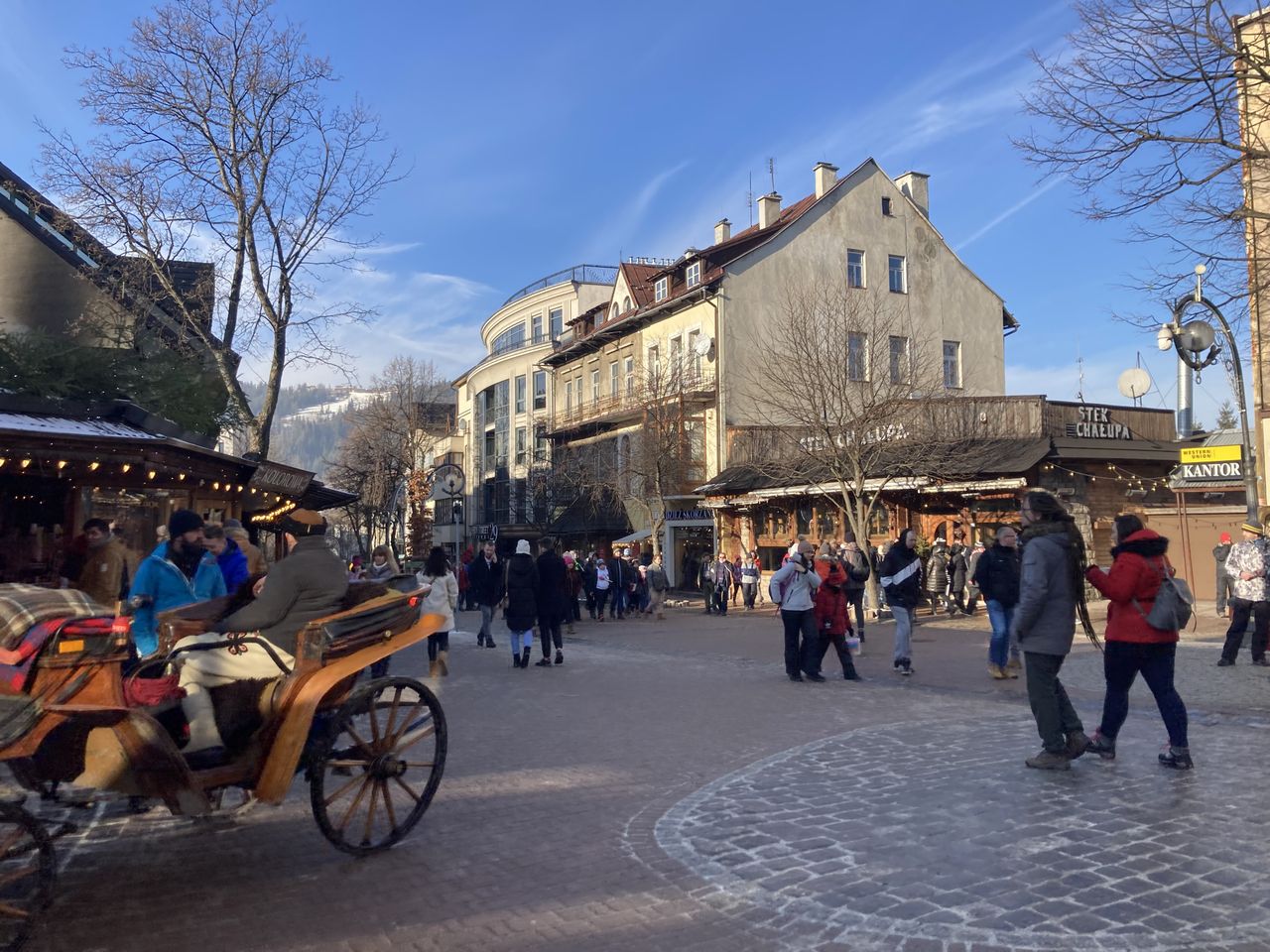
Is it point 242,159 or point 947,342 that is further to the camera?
point 947,342

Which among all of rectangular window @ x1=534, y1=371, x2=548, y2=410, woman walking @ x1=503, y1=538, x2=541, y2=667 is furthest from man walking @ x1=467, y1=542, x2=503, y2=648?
rectangular window @ x1=534, y1=371, x2=548, y2=410

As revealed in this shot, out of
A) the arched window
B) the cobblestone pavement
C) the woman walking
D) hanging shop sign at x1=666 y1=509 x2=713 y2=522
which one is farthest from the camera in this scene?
the arched window

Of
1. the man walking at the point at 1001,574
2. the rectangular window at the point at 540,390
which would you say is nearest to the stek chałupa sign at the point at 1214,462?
the man walking at the point at 1001,574

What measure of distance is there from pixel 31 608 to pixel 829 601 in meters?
9.06

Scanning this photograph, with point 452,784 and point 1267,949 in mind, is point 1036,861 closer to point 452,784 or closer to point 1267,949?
point 1267,949

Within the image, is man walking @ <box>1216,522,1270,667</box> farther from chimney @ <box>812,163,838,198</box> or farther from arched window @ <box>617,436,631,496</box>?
chimney @ <box>812,163,838,198</box>

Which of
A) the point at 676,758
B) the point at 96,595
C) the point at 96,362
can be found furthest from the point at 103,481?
the point at 676,758

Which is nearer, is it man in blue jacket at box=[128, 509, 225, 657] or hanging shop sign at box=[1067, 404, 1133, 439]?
man in blue jacket at box=[128, 509, 225, 657]

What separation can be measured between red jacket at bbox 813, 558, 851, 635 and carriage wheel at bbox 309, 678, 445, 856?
22.6ft

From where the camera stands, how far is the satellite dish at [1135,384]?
2356 centimetres

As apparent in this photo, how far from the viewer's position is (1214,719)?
852 cm

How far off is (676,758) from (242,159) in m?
16.8

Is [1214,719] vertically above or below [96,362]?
below

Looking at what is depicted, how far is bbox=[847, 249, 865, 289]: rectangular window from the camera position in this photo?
3419cm
